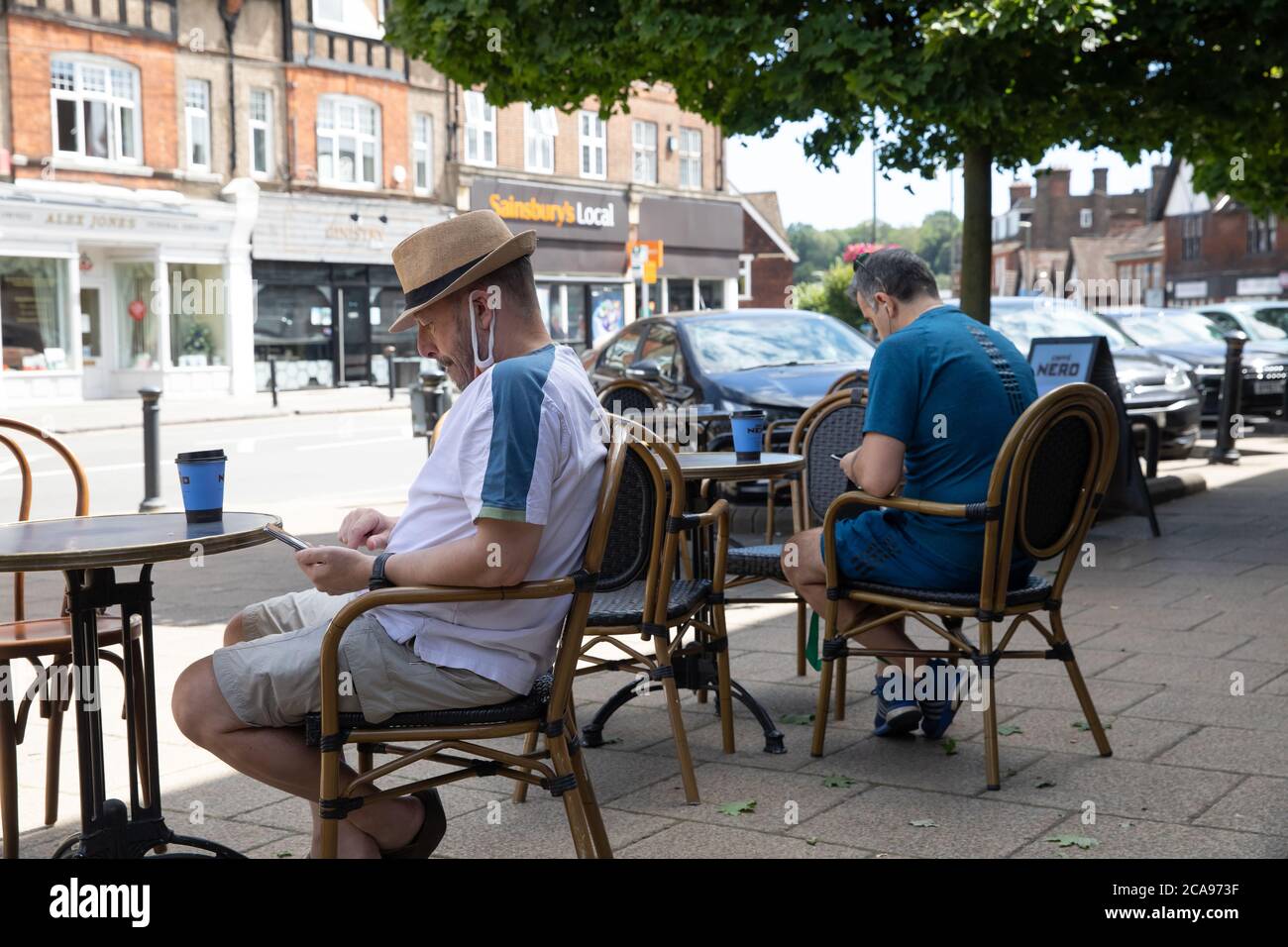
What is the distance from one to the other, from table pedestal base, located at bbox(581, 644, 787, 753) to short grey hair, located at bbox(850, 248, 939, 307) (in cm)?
130

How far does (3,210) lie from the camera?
978 inches

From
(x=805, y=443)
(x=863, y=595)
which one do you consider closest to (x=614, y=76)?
(x=805, y=443)

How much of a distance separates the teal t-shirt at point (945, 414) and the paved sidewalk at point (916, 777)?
2.41 ft

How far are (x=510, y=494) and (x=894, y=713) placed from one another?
7.42ft

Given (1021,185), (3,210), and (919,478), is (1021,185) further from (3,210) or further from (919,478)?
(919,478)

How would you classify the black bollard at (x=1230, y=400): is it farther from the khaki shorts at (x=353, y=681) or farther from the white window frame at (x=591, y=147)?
the white window frame at (x=591, y=147)

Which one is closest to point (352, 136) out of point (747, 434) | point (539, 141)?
point (539, 141)

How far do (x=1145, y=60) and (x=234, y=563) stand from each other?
6905 millimetres

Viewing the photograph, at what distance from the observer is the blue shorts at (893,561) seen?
14.5 feet

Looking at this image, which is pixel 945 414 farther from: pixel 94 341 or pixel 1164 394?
pixel 94 341

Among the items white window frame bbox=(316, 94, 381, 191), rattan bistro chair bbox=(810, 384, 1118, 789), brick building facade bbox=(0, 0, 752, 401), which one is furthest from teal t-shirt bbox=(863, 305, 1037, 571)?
white window frame bbox=(316, 94, 381, 191)

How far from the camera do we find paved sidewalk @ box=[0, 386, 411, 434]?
22.6 m

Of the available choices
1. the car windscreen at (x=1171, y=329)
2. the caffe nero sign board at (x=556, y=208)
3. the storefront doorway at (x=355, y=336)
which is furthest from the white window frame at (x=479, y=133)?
the car windscreen at (x=1171, y=329)

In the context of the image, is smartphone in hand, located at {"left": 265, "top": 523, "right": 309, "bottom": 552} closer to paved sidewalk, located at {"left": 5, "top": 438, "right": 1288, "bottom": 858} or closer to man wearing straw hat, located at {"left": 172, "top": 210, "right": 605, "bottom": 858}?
man wearing straw hat, located at {"left": 172, "top": 210, "right": 605, "bottom": 858}
